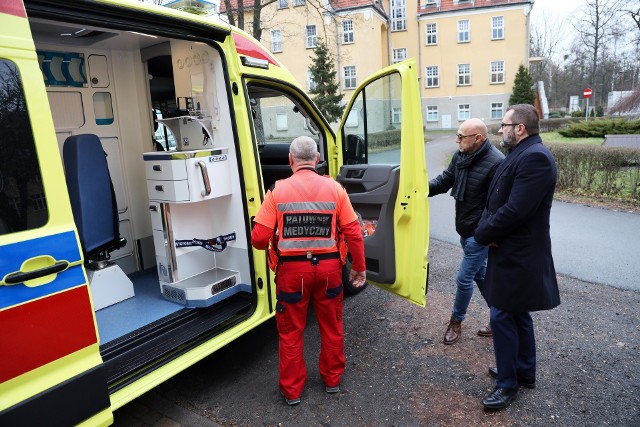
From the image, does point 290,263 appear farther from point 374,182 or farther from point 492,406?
point 492,406

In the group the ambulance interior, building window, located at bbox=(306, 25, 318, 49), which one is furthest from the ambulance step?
building window, located at bbox=(306, 25, 318, 49)

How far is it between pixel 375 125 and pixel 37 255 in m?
2.63

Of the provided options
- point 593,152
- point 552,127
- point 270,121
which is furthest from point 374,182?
point 552,127

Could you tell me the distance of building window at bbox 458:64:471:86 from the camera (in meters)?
33.1

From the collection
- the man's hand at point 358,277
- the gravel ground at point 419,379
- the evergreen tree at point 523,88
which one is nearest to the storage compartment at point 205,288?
the gravel ground at point 419,379

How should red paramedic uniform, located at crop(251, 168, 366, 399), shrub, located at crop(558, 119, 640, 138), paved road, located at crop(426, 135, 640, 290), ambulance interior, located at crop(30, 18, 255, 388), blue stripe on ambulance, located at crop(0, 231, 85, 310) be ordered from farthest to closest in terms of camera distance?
shrub, located at crop(558, 119, 640, 138)
paved road, located at crop(426, 135, 640, 290)
ambulance interior, located at crop(30, 18, 255, 388)
red paramedic uniform, located at crop(251, 168, 366, 399)
blue stripe on ambulance, located at crop(0, 231, 85, 310)

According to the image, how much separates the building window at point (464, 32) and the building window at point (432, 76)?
2.50 meters

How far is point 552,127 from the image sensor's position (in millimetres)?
26750

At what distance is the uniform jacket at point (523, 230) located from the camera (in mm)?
2557

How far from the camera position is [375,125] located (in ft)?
12.5

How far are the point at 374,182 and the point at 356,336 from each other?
132 centimetres

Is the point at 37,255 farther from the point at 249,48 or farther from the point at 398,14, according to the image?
the point at 398,14

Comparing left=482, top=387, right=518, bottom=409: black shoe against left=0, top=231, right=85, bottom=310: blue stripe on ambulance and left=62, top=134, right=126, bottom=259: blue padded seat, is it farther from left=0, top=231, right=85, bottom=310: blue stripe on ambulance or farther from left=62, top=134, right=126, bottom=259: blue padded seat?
left=62, top=134, right=126, bottom=259: blue padded seat

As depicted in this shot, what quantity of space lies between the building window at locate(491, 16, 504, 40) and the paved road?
2769cm
